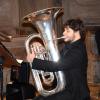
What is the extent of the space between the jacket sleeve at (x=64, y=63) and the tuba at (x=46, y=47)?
0.29 ft

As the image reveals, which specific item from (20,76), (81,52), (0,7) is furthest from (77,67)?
(0,7)

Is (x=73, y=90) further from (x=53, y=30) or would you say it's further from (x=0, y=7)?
(x=0, y=7)

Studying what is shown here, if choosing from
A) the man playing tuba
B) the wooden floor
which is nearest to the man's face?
the man playing tuba

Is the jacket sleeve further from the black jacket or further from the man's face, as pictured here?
the man's face

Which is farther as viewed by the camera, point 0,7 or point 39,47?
point 0,7

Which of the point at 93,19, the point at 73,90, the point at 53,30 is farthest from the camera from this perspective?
the point at 93,19

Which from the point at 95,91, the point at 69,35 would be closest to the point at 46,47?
the point at 69,35

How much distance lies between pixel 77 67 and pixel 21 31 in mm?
2937

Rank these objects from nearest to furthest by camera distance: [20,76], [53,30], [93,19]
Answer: [53,30] < [20,76] < [93,19]

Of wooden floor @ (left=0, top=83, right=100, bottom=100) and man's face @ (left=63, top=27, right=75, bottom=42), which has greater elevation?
man's face @ (left=63, top=27, right=75, bottom=42)

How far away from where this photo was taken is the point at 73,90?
3172mm

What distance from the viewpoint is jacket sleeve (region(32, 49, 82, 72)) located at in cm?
312

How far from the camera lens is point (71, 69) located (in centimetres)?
317

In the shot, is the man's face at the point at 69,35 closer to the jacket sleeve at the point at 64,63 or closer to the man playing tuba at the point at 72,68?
the man playing tuba at the point at 72,68
